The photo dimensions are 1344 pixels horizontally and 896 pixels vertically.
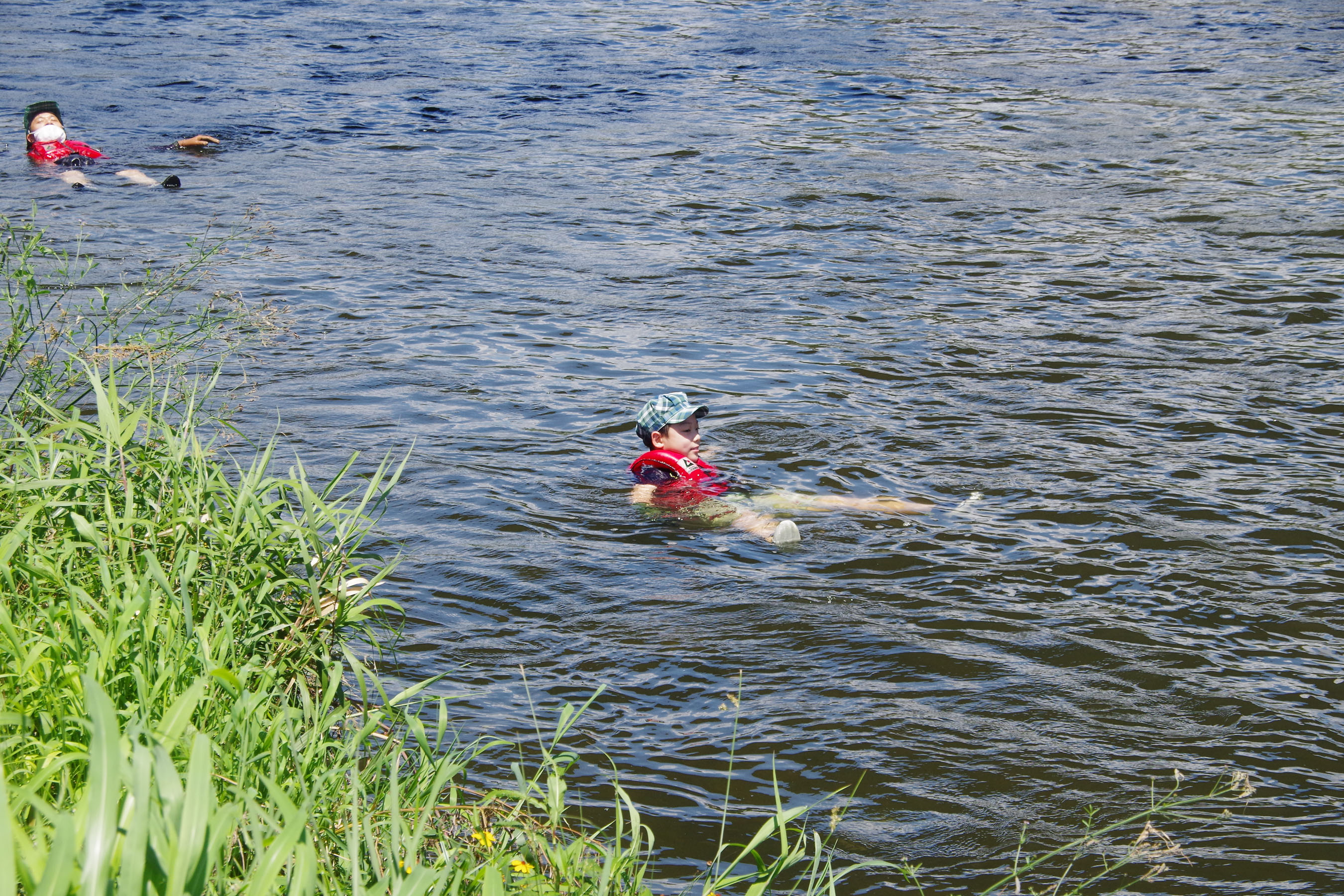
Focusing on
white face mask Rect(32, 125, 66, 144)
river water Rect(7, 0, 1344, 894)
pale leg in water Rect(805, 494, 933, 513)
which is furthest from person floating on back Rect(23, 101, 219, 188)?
pale leg in water Rect(805, 494, 933, 513)

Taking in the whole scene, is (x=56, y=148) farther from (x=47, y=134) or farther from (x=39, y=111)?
(x=39, y=111)

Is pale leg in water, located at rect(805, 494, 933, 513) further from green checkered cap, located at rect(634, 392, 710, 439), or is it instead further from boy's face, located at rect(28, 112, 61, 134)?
boy's face, located at rect(28, 112, 61, 134)

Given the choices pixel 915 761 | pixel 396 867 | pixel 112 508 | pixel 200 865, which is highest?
pixel 200 865

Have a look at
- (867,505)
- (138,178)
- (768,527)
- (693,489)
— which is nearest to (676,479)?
(693,489)

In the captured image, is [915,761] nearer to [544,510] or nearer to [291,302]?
[544,510]

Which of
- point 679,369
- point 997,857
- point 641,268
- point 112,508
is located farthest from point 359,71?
point 997,857

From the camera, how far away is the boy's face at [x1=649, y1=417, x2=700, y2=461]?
644cm

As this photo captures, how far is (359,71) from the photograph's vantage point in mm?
18109

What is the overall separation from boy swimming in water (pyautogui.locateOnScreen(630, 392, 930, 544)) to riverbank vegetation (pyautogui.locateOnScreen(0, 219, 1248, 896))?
2104 millimetres

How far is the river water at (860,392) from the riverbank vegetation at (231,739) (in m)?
0.36

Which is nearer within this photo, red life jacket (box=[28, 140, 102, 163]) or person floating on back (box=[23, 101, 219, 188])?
person floating on back (box=[23, 101, 219, 188])

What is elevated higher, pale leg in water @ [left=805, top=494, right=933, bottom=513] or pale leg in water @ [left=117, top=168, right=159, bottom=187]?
pale leg in water @ [left=117, top=168, right=159, bottom=187]

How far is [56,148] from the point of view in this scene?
1275cm

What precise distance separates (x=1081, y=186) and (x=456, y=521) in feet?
26.0
